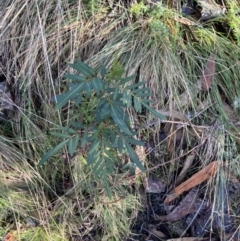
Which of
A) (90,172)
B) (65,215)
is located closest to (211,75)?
(90,172)

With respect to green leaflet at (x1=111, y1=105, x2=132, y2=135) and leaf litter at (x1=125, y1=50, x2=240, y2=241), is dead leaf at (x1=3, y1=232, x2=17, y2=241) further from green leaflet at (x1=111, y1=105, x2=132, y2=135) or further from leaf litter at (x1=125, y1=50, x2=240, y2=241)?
green leaflet at (x1=111, y1=105, x2=132, y2=135)

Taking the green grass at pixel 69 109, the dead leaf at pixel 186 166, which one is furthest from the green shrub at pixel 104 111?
the dead leaf at pixel 186 166

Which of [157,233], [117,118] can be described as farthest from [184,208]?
[117,118]

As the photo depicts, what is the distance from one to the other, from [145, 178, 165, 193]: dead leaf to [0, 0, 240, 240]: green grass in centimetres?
4

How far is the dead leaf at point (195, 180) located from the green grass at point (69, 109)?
0.13 feet

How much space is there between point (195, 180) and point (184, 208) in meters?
0.14

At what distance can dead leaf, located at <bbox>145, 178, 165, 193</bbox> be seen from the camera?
1861mm

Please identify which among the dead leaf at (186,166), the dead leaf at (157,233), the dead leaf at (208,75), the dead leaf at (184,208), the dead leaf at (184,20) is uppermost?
the dead leaf at (184,20)

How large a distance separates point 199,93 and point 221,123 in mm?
166

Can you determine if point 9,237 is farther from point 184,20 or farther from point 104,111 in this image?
point 184,20

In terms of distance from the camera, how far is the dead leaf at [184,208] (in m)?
1.86

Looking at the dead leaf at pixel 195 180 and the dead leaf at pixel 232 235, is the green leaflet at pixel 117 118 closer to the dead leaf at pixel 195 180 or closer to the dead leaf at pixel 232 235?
the dead leaf at pixel 195 180

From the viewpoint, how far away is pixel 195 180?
1845mm

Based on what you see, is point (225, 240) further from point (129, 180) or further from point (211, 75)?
point (211, 75)
